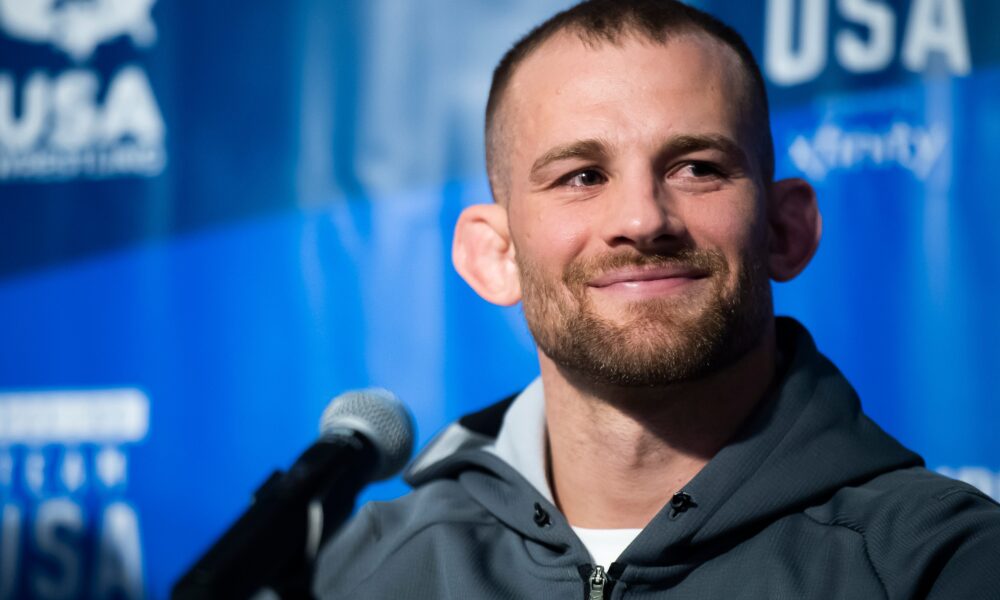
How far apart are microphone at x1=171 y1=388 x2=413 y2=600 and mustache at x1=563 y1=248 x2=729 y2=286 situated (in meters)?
0.36

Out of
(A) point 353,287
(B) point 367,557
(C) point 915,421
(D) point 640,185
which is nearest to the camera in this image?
(D) point 640,185

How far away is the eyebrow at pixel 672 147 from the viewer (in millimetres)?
1374

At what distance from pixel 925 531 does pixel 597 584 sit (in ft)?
1.32

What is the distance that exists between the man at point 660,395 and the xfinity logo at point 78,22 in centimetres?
161

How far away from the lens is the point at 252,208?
2734 millimetres

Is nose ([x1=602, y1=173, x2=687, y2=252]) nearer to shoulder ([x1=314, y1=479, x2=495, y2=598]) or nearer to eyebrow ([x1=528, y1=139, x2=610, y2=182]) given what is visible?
eyebrow ([x1=528, y1=139, x2=610, y2=182])

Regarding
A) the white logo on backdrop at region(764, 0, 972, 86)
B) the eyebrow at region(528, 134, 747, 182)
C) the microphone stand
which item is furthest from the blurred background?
the microphone stand

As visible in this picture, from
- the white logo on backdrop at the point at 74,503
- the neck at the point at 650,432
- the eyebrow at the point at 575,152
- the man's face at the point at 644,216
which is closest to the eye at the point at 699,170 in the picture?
the man's face at the point at 644,216

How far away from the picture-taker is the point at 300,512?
881 mm

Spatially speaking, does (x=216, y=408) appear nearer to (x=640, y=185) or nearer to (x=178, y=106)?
(x=178, y=106)

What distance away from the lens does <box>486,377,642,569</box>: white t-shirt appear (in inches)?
56.2

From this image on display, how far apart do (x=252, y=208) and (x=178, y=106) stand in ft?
1.18

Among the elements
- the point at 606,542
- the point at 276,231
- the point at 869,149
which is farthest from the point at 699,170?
the point at 276,231

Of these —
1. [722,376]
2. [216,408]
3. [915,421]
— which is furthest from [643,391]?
[216,408]
